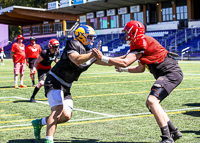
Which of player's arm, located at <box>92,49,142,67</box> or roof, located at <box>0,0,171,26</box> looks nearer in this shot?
player's arm, located at <box>92,49,142,67</box>

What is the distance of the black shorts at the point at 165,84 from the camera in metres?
4.95

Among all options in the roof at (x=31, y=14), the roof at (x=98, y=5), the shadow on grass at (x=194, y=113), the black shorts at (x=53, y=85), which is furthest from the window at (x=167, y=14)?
the black shorts at (x=53, y=85)

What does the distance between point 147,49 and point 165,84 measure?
0.62 metres

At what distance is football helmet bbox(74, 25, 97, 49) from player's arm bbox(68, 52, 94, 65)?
0.38 m

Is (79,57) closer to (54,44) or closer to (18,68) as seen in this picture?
(54,44)

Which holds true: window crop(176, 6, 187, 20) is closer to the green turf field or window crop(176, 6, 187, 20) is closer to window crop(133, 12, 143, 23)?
window crop(133, 12, 143, 23)

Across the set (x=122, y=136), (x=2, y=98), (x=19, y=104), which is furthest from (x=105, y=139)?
(x=2, y=98)

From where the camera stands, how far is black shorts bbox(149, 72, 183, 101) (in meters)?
4.95

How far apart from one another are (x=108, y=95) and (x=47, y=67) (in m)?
2.22

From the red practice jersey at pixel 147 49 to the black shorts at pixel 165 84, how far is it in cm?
29

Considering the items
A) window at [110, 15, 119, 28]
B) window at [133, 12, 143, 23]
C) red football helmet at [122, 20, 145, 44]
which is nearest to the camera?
red football helmet at [122, 20, 145, 44]

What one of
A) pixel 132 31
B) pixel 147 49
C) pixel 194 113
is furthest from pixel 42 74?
pixel 147 49

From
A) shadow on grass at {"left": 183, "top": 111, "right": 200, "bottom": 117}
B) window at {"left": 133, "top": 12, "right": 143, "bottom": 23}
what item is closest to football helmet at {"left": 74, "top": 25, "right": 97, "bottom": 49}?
shadow on grass at {"left": 183, "top": 111, "right": 200, "bottom": 117}

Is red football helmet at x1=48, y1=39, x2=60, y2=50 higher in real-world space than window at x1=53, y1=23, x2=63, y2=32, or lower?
lower
